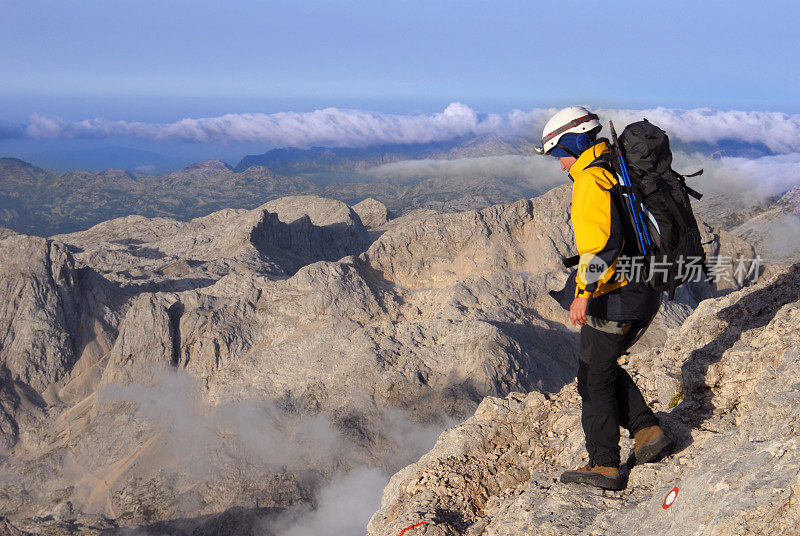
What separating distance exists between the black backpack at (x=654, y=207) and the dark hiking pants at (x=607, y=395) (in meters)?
0.75

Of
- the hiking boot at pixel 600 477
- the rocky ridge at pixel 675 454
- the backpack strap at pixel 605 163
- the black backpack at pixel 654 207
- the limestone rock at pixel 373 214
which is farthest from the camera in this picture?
the limestone rock at pixel 373 214

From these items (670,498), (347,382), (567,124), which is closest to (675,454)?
(670,498)

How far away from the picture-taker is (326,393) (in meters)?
29.4

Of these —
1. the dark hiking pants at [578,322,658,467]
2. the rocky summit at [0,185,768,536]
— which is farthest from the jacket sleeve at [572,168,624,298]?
the rocky summit at [0,185,768,536]

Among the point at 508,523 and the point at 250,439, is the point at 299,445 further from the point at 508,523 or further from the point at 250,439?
the point at 508,523

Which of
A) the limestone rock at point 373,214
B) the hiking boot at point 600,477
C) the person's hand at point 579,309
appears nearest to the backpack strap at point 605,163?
the person's hand at point 579,309

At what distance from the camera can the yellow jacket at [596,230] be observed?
6.14 m

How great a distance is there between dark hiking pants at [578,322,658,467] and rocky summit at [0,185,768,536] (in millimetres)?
501

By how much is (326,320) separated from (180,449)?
9488 mm

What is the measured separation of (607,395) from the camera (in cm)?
692

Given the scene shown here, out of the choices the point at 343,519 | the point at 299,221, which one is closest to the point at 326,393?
the point at 343,519

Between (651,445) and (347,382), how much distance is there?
76.6ft

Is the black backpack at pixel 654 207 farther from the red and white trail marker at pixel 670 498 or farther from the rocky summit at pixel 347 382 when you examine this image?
the red and white trail marker at pixel 670 498

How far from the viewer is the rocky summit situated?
27.5 feet
